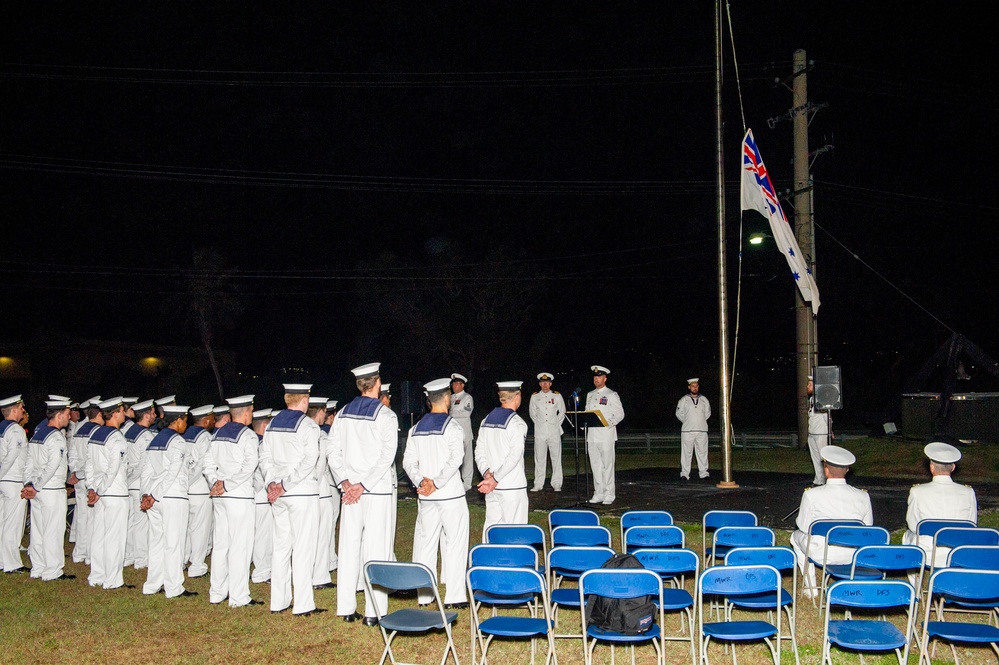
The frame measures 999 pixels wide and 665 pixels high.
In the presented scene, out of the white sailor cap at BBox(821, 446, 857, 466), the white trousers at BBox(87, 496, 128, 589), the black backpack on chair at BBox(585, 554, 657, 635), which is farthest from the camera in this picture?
the white trousers at BBox(87, 496, 128, 589)

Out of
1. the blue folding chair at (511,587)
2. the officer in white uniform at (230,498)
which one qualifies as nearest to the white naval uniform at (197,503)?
the officer in white uniform at (230,498)

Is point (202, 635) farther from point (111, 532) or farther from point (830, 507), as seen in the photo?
point (830, 507)

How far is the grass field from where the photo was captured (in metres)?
6.35

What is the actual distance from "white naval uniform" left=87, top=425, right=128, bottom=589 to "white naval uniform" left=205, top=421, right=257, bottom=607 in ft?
4.85

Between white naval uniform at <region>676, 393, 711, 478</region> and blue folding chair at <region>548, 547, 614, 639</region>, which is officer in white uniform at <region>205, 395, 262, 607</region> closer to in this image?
blue folding chair at <region>548, 547, 614, 639</region>

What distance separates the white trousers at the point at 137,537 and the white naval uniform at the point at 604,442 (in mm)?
6639

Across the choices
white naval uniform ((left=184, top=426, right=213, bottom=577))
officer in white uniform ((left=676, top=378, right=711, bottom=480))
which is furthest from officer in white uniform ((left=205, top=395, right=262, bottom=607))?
officer in white uniform ((left=676, top=378, right=711, bottom=480))

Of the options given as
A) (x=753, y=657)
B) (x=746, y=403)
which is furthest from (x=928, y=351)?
Answer: (x=753, y=657)

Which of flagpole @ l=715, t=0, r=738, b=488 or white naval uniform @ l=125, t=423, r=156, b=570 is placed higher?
flagpole @ l=715, t=0, r=738, b=488

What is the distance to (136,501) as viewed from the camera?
10.1 meters

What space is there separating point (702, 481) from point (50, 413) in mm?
11613

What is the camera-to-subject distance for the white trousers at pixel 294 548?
24.6 feet

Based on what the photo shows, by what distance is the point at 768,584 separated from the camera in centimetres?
521

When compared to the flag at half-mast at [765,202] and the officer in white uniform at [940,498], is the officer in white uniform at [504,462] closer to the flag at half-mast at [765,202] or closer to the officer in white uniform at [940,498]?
the officer in white uniform at [940,498]
